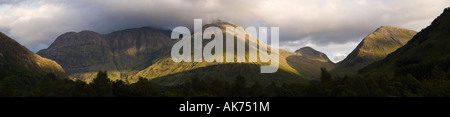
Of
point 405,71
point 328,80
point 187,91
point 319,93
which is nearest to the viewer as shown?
point 187,91
